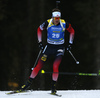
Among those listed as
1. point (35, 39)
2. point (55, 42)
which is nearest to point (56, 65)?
point (55, 42)

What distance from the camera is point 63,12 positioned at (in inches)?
613

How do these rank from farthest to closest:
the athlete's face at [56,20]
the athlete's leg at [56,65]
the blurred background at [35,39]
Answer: the blurred background at [35,39]
the athlete's leg at [56,65]
the athlete's face at [56,20]

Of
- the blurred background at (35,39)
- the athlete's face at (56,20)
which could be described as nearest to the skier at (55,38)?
the athlete's face at (56,20)

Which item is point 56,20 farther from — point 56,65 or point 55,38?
point 56,65

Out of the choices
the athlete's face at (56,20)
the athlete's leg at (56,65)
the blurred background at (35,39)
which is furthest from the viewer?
the blurred background at (35,39)

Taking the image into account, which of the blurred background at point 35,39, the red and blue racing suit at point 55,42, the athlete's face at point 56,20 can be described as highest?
the athlete's face at point 56,20

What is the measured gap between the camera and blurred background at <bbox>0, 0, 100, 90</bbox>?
1362cm

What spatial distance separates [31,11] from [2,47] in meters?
3.65

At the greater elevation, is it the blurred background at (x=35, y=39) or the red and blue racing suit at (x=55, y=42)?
the red and blue racing suit at (x=55, y=42)

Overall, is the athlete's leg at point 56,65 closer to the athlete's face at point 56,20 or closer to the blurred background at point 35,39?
the athlete's face at point 56,20

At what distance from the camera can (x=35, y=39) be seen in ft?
48.6

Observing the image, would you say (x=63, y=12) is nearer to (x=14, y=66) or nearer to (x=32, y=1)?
(x=32, y=1)

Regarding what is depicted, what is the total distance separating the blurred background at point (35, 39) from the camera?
44.7 feet

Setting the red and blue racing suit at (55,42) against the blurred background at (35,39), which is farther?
the blurred background at (35,39)
